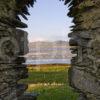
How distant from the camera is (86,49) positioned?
36.1 ft

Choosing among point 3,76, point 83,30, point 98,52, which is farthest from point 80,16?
point 3,76

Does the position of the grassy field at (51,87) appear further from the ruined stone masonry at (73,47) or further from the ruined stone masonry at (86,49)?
the ruined stone masonry at (86,49)

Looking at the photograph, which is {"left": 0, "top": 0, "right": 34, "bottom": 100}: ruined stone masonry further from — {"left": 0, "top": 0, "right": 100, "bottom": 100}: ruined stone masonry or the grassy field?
the grassy field

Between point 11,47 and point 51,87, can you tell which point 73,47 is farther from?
point 51,87

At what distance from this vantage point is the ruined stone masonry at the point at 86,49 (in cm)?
1067

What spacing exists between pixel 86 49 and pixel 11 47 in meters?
2.63

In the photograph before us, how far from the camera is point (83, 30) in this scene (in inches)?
438

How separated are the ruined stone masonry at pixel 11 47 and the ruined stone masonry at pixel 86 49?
1891 millimetres

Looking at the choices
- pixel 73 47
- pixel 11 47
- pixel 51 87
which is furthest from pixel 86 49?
pixel 51 87

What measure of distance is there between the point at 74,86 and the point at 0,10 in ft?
11.0

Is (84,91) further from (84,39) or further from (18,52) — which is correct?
(18,52)

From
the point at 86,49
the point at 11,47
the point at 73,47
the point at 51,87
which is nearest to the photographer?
the point at 86,49

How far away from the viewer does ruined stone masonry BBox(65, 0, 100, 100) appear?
10.7 m

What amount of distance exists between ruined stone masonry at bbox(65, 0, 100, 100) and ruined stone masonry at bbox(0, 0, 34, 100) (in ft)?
6.20
